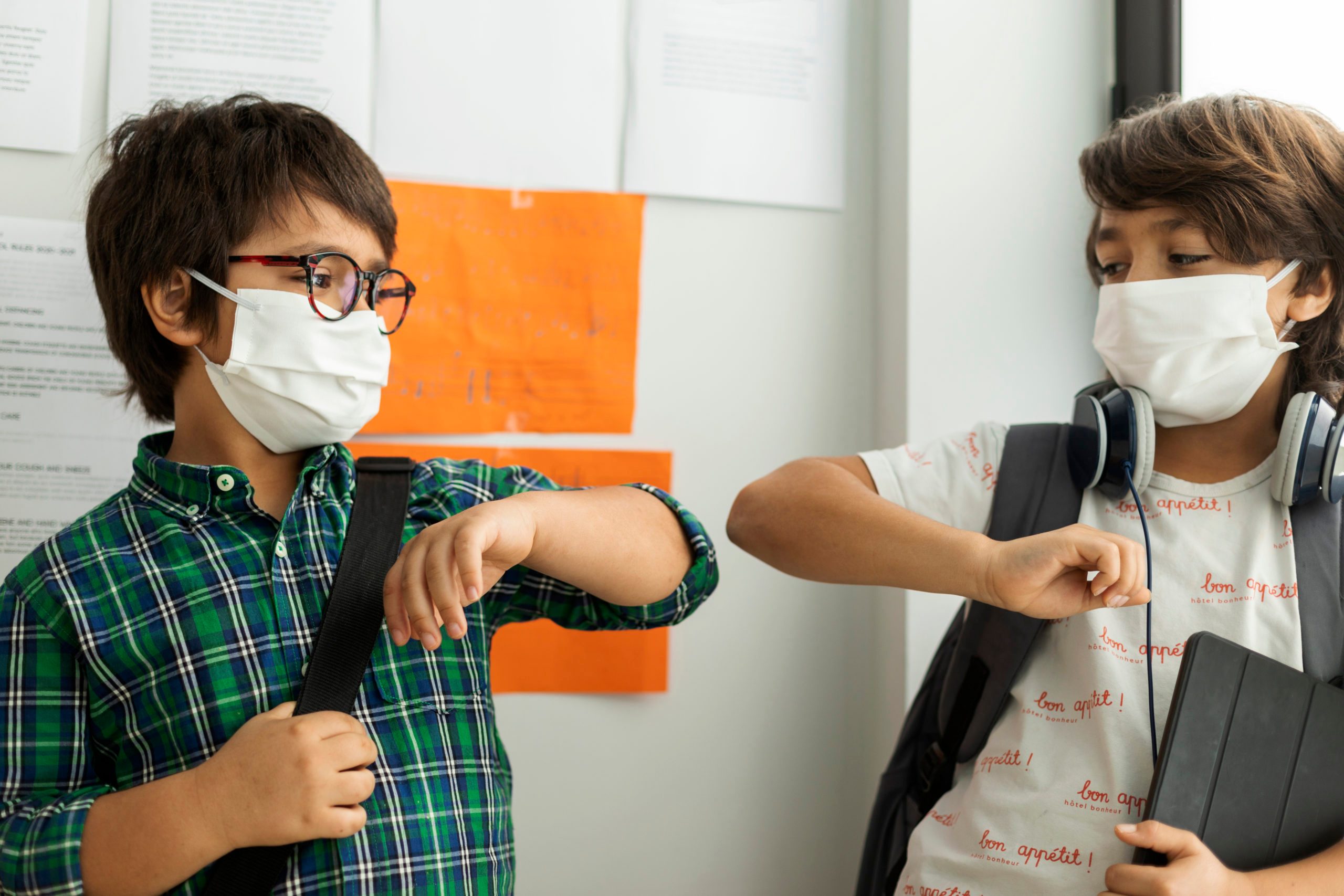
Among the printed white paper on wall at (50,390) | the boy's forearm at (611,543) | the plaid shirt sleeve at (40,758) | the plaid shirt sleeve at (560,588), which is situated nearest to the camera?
the plaid shirt sleeve at (40,758)

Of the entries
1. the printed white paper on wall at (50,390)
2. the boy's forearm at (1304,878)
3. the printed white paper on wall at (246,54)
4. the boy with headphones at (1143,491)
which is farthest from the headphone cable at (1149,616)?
the printed white paper on wall at (50,390)

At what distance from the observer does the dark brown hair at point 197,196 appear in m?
0.90

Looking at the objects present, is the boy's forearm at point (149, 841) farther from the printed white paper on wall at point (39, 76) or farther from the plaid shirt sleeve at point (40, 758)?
the printed white paper on wall at point (39, 76)

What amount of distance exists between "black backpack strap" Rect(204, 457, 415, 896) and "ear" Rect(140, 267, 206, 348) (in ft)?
0.67

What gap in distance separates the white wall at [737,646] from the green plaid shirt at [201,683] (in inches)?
17.1

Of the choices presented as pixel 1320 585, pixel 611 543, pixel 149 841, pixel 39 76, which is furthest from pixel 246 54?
pixel 1320 585

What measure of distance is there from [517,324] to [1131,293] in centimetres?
80

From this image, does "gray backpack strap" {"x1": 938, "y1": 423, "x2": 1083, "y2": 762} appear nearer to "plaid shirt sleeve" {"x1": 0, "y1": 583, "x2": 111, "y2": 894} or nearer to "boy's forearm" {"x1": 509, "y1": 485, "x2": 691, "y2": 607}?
"boy's forearm" {"x1": 509, "y1": 485, "x2": 691, "y2": 607}

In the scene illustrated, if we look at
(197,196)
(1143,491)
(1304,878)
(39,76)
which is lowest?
(1304,878)

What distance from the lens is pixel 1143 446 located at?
3.05ft

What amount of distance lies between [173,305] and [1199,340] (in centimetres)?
102

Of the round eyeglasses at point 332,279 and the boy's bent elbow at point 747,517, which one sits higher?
the round eyeglasses at point 332,279

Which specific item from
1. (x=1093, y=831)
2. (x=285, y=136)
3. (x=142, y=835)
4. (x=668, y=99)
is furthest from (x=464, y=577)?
(x=668, y=99)

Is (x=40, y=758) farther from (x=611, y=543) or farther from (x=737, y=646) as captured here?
(x=737, y=646)
